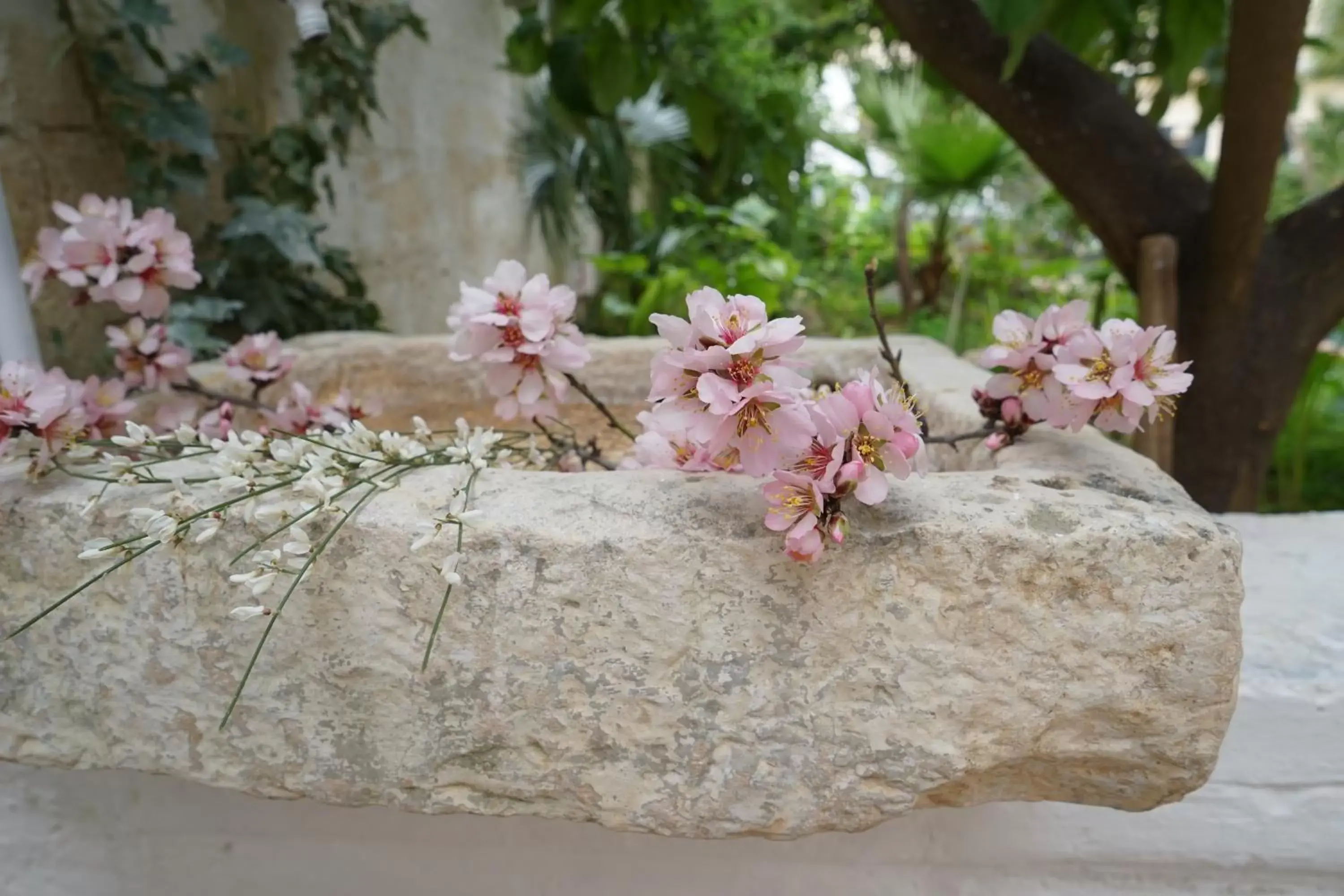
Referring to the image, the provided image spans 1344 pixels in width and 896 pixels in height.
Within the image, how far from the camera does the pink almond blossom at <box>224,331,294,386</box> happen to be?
1064 millimetres

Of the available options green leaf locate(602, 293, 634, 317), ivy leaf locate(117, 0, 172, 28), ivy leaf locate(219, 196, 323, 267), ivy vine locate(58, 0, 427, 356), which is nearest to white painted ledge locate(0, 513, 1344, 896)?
ivy vine locate(58, 0, 427, 356)

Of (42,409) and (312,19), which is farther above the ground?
(312,19)

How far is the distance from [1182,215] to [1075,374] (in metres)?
0.97

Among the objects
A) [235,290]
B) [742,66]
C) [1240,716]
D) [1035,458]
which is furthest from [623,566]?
[742,66]

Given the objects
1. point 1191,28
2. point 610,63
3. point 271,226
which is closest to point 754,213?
point 610,63

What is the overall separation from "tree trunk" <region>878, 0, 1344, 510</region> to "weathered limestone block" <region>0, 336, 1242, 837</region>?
94 centimetres

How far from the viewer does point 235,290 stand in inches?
57.4

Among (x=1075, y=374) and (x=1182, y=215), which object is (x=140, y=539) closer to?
(x=1075, y=374)

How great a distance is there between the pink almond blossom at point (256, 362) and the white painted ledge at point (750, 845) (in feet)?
1.58

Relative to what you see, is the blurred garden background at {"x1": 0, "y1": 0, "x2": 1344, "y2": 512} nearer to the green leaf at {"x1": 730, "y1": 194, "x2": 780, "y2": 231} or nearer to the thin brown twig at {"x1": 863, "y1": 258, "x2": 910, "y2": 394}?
the green leaf at {"x1": 730, "y1": 194, "x2": 780, "y2": 231}

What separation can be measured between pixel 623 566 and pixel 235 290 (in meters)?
1.18

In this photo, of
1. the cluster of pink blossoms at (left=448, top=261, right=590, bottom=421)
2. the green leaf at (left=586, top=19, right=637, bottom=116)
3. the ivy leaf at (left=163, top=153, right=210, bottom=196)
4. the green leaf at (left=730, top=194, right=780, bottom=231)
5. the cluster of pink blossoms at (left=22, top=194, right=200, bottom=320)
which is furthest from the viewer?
the green leaf at (left=730, top=194, right=780, bottom=231)

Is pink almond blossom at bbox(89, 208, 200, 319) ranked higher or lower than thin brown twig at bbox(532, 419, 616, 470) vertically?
higher

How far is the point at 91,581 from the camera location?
62 centimetres
